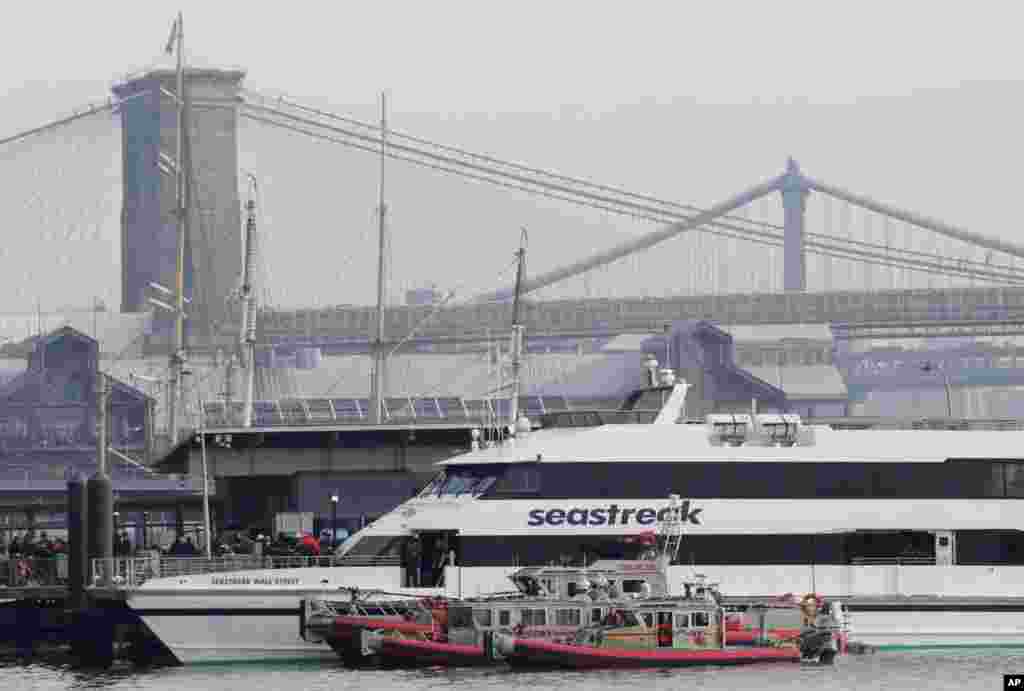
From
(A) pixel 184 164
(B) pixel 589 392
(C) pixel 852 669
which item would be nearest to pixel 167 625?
(C) pixel 852 669

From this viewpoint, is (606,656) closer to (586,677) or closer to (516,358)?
(586,677)

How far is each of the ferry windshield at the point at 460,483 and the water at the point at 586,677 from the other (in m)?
3.59

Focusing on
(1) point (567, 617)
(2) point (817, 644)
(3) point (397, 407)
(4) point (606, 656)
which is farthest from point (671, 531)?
(3) point (397, 407)

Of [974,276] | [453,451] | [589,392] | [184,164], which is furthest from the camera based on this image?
[974,276]

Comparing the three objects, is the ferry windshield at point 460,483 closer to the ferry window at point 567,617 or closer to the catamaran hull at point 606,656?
the ferry window at point 567,617

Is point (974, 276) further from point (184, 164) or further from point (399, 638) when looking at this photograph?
point (399, 638)

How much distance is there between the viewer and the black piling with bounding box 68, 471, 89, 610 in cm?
5756

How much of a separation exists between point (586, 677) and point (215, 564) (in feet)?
26.3

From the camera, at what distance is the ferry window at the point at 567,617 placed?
52.8 meters

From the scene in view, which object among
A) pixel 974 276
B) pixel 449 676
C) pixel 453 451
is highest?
pixel 974 276

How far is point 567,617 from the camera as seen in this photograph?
5288cm

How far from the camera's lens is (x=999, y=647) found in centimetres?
5475

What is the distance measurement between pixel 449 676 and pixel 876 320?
85962mm

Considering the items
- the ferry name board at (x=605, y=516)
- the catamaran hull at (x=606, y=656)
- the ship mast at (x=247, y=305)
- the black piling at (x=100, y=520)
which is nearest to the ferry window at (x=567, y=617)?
the catamaran hull at (x=606, y=656)
